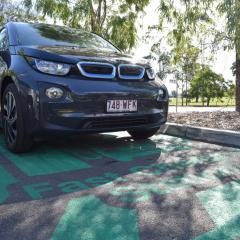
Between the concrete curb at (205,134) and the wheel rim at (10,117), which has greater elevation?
the wheel rim at (10,117)

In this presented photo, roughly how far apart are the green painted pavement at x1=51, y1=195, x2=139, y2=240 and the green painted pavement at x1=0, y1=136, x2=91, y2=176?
0.94 metres

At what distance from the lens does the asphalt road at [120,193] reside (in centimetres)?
210

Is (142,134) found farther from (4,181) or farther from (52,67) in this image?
(4,181)

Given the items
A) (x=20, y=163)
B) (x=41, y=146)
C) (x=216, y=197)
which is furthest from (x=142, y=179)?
(x=41, y=146)

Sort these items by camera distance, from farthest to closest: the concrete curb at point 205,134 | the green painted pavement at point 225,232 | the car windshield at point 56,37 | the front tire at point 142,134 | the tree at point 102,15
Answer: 1. the tree at point 102,15
2. the front tire at point 142,134
3. the concrete curb at point 205,134
4. the car windshield at point 56,37
5. the green painted pavement at point 225,232

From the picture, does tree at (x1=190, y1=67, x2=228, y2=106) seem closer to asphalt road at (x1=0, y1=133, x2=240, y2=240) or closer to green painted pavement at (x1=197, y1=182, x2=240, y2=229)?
asphalt road at (x1=0, y1=133, x2=240, y2=240)

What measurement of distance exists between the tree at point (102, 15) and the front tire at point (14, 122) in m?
4.73

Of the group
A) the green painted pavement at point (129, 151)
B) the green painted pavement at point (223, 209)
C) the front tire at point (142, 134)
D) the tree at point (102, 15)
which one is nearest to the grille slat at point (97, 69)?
the green painted pavement at point (129, 151)

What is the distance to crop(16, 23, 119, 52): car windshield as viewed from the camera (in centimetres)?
437

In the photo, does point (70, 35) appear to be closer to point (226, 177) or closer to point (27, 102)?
point (27, 102)

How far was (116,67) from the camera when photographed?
402 centimetres

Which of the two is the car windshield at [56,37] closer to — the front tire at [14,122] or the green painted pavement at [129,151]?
the front tire at [14,122]

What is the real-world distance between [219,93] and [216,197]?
3989cm

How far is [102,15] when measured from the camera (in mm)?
8992
